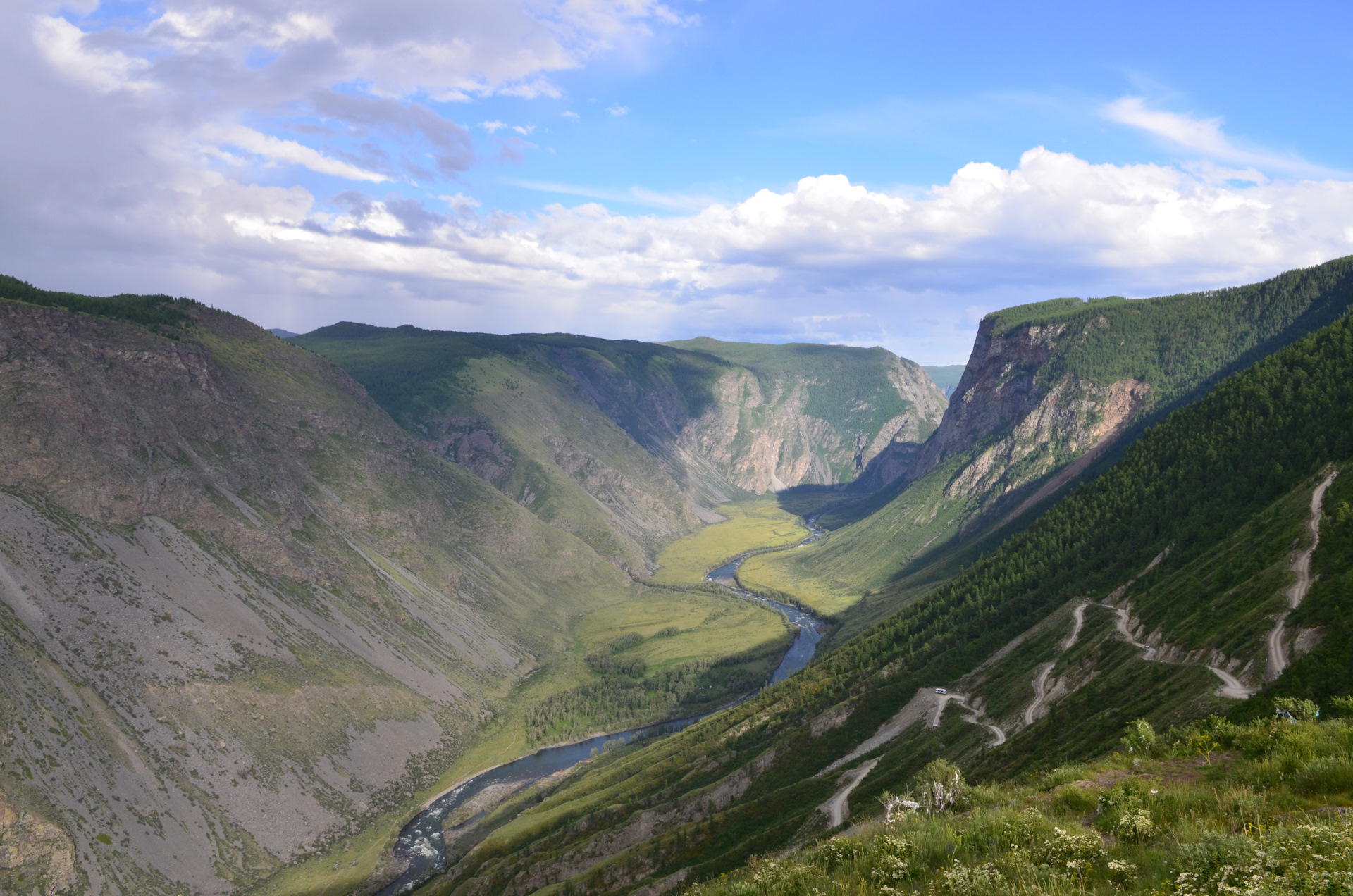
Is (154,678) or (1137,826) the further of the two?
(154,678)

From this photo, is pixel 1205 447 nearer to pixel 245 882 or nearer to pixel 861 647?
pixel 861 647

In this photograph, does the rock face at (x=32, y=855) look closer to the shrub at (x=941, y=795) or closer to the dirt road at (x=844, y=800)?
the dirt road at (x=844, y=800)

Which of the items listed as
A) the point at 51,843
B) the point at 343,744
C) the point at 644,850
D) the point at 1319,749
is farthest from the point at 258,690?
the point at 1319,749

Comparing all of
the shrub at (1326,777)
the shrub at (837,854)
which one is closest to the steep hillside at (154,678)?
the shrub at (837,854)

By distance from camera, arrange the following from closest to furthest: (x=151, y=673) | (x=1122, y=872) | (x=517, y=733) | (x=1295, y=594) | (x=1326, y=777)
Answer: (x=1122, y=872)
(x=1326, y=777)
(x=1295, y=594)
(x=151, y=673)
(x=517, y=733)

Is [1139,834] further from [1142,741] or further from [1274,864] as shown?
[1142,741]

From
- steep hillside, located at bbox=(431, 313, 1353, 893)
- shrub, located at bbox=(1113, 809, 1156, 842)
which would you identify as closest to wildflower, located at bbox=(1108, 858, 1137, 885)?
shrub, located at bbox=(1113, 809, 1156, 842)

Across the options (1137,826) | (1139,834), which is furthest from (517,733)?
(1137,826)

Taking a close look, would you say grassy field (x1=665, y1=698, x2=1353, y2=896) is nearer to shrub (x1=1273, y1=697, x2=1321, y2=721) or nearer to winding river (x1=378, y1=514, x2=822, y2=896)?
shrub (x1=1273, y1=697, x2=1321, y2=721)
